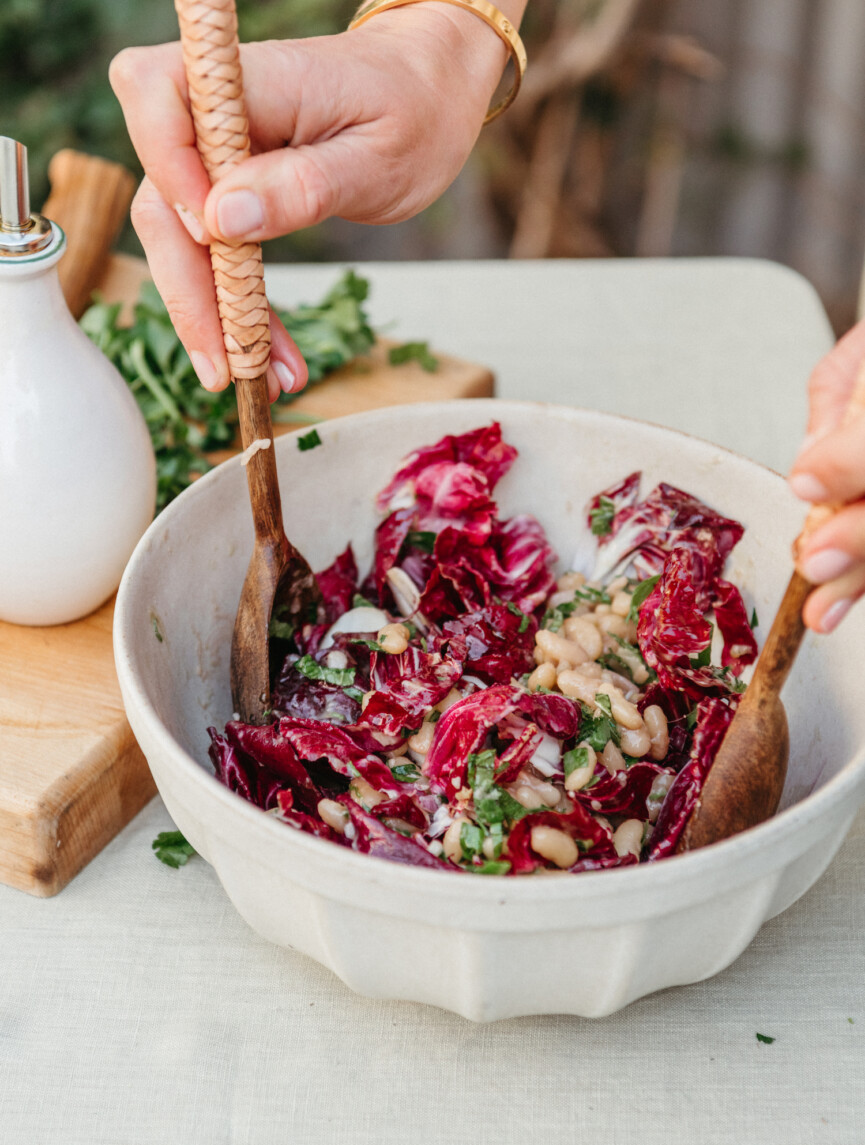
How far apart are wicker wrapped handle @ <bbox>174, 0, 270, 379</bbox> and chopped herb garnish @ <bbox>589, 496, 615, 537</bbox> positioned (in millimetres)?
456

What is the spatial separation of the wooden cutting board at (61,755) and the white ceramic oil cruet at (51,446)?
5cm

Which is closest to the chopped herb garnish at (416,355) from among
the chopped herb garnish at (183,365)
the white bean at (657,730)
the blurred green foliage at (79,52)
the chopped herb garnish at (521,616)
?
the chopped herb garnish at (183,365)

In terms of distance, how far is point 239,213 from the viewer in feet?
3.00

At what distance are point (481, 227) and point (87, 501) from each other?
3.22m

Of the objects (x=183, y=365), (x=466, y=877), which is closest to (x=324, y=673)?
(x=466, y=877)

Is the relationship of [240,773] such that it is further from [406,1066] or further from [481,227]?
[481,227]

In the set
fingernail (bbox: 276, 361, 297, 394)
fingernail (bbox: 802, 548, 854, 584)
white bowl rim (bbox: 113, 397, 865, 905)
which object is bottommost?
white bowl rim (bbox: 113, 397, 865, 905)

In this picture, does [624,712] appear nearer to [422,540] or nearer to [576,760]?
[576,760]

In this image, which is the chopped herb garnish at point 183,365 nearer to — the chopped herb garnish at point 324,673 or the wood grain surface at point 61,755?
the wood grain surface at point 61,755

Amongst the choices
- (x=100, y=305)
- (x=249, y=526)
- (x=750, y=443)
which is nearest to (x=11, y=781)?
(x=249, y=526)

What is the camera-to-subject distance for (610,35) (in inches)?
140

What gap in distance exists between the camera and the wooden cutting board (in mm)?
1070

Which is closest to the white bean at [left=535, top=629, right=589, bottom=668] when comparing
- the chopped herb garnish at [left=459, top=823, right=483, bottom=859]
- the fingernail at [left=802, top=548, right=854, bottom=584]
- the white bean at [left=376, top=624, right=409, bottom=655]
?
the white bean at [left=376, top=624, right=409, bottom=655]

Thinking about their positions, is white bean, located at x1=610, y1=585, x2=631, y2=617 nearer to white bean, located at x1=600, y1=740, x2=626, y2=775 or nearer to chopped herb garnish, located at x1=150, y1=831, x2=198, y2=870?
white bean, located at x1=600, y1=740, x2=626, y2=775
